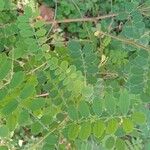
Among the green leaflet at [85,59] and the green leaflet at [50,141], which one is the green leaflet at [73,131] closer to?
the green leaflet at [50,141]

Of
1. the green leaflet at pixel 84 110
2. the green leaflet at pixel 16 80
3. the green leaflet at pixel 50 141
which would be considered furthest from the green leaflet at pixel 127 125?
the green leaflet at pixel 16 80

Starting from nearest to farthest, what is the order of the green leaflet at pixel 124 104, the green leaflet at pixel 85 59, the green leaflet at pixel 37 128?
the green leaflet at pixel 124 104 → the green leaflet at pixel 37 128 → the green leaflet at pixel 85 59

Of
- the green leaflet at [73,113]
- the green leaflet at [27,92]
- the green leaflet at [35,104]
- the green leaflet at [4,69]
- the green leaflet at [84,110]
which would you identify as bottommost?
the green leaflet at [73,113]

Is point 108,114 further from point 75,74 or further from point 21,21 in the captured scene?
point 21,21

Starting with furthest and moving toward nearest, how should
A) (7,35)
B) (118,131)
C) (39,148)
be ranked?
(7,35) < (39,148) < (118,131)

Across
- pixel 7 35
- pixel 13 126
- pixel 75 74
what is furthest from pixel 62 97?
pixel 7 35

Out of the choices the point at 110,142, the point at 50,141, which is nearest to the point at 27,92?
the point at 50,141

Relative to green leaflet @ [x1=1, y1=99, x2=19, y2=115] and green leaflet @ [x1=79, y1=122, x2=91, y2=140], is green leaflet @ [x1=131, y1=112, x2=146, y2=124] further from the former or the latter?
green leaflet @ [x1=1, y1=99, x2=19, y2=115]
